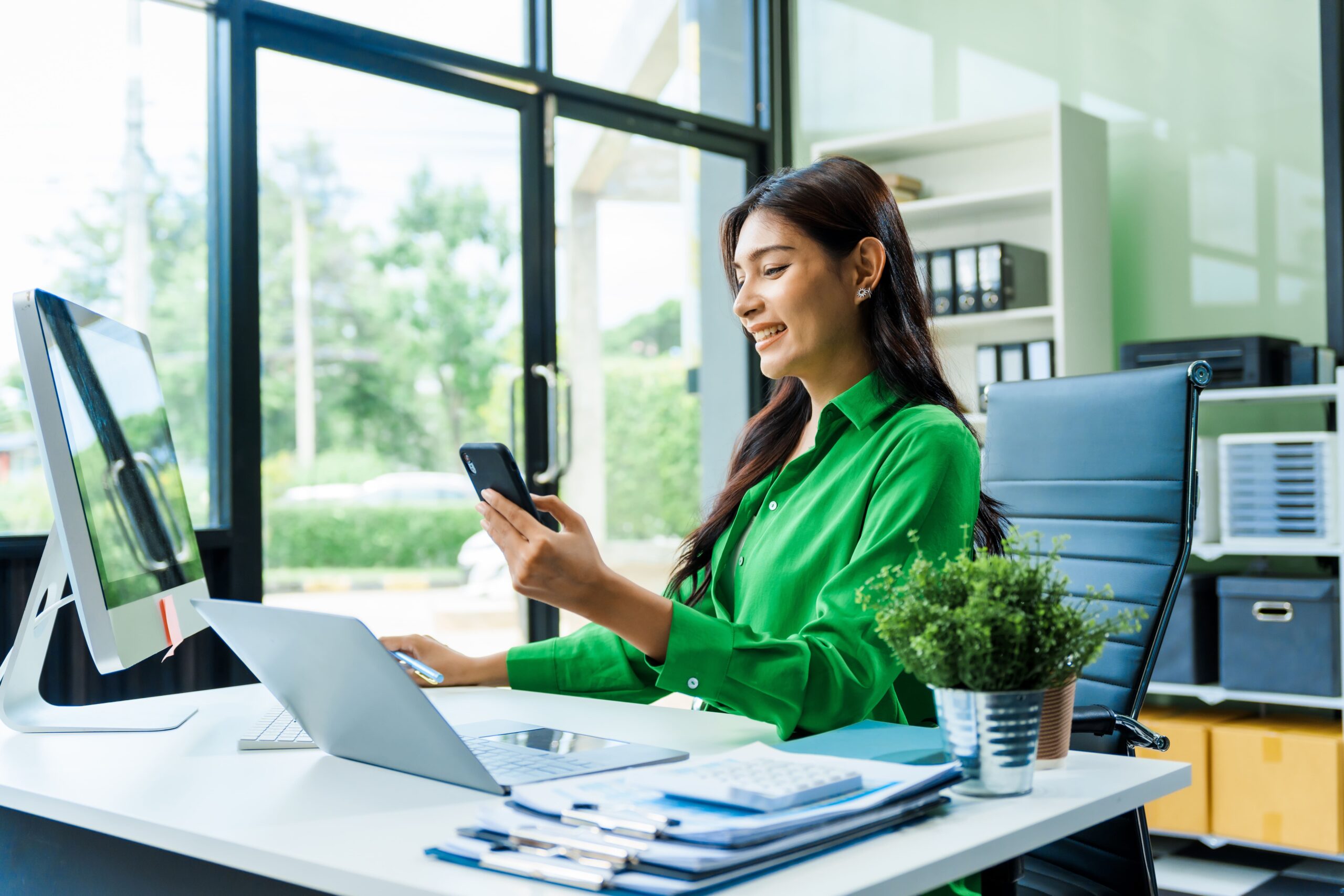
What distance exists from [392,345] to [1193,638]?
2337mm

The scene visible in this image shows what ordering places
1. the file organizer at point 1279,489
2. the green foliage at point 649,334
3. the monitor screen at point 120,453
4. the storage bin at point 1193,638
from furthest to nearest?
the green foliage at point 649,334, the storage bin at point 1193,638, the file organizer at point 1279,489, the monitor screen at point 120,453

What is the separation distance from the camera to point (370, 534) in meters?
3.55

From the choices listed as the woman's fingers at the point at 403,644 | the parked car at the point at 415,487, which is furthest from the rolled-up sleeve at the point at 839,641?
the parked car at the point at 415,487

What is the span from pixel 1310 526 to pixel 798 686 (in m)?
2.43

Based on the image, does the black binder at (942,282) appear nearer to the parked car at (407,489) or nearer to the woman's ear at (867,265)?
the parked car at (407,489)

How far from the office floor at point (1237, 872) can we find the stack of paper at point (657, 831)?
2.29 metres

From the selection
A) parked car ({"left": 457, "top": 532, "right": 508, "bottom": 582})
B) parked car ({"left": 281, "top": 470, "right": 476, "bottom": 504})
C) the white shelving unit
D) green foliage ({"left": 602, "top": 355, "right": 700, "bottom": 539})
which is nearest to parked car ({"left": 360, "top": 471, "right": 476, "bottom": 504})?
parked car ({"left": 281, "top": 470, "right": 476, "bottom": 504})

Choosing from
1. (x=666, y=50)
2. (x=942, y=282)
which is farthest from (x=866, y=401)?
(x=666, y=50)

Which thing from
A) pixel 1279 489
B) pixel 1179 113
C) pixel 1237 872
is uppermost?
pixel 1179 113

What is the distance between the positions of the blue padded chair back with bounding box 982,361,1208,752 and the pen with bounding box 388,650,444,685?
865 mm

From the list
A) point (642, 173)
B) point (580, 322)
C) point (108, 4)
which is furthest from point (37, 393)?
point (642, 173)

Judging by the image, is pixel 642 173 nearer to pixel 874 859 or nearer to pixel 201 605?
pixel 201 605

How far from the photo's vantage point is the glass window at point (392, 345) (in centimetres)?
328

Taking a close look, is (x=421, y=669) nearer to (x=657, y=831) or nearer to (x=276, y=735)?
(x=276, y=735)
